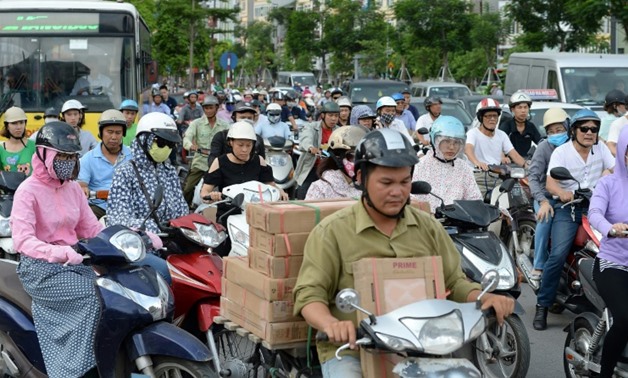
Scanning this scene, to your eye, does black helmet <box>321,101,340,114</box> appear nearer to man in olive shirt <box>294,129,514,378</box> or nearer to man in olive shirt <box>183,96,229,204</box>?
man in olive shirt <box>183,96,229,204</box>

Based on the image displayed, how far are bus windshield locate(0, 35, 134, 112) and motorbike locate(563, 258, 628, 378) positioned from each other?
Result: 11501mm

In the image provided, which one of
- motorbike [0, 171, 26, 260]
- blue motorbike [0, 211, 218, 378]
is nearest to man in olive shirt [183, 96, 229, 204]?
motorbike [0, 171, 26, 260]

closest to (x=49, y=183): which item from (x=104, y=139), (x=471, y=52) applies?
(x=104, y=139)

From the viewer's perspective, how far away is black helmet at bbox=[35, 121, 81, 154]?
603cm

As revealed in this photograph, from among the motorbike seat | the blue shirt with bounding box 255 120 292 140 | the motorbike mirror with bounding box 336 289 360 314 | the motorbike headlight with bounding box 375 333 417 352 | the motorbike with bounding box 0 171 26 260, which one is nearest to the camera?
the motorbike headlight with bounding box 375 333 417 352

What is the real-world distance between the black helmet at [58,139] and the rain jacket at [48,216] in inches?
2.2

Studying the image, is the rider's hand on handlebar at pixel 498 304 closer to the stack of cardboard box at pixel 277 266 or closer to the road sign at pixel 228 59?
the stack of cardboard box at pixel 277 266

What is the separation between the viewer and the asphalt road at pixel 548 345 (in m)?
7.79

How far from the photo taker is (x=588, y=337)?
6.53 m

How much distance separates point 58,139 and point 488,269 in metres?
2.80

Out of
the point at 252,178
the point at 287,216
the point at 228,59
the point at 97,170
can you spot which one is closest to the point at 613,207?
the point at 287,216

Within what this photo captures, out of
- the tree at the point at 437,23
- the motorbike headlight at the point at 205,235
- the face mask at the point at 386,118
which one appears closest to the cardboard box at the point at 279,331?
the motorbike headlight at the point at 205,235

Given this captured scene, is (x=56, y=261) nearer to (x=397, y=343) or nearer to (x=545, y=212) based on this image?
(x=397, y=343)

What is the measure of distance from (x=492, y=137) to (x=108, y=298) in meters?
6.00
